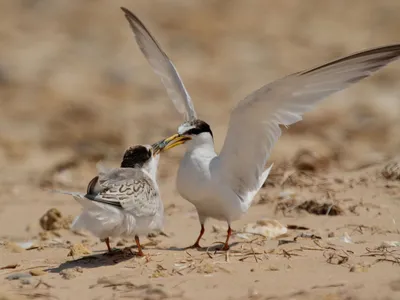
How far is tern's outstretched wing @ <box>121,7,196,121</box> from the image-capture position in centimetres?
669

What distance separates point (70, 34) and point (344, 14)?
652cm

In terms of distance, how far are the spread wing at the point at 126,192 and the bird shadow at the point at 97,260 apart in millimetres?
340

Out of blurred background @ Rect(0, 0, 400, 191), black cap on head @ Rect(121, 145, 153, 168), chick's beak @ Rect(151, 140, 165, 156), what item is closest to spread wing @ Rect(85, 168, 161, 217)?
black cap on head @ Rect(121, 145, 153, 168)

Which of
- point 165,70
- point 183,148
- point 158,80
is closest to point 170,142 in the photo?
point 165,70

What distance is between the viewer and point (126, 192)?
18.3 feet

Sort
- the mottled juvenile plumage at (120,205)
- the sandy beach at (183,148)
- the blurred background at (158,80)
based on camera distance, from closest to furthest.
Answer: the sandy beach at (183,148) → the mottled juvenile plumage at (120,205) → the blurred background at (158,80)

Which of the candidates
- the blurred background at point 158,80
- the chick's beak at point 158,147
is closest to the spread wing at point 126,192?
the chick's beak at point 158,147

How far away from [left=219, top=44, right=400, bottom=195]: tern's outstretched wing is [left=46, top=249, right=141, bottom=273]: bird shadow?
2.93 feet

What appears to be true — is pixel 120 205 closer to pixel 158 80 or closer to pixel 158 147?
pixel 158 147

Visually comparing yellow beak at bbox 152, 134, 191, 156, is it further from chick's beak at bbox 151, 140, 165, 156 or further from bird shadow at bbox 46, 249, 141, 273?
bird shadow at bbox 46, 249, 141, 273

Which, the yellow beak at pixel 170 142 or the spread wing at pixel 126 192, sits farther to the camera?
the yellow beak at pixel 170 142

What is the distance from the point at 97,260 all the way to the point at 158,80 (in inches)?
417

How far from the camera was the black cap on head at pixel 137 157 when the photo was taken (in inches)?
245

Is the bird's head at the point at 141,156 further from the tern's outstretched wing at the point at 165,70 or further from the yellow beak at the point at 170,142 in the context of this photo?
the tern's outstretched wing at the point at 165,70
